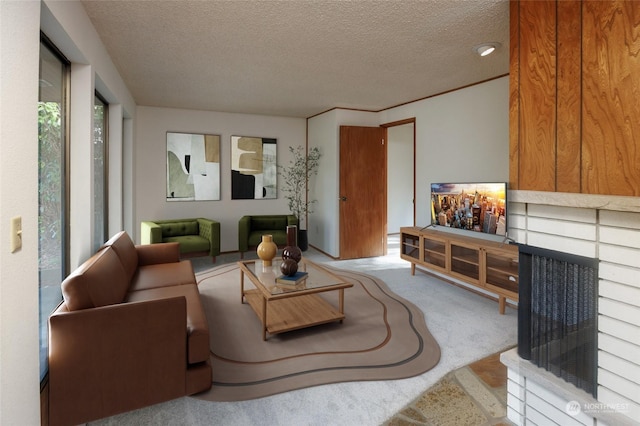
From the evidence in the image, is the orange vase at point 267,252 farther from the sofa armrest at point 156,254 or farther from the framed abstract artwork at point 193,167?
the framed abstract artwork at point 193,167

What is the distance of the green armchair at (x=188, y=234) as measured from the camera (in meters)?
4.83

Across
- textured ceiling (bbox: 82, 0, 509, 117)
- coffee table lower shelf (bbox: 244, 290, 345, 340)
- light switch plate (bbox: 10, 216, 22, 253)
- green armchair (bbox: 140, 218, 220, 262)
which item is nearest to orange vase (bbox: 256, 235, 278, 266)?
coffee table lower shelf (bbox: 244, 290, 345, 340)

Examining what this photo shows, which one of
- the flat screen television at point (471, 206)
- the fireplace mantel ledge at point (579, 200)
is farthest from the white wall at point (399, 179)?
the fireplace mantel ledge at point (579, 200)

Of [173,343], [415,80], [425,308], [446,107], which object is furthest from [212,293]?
[446,107]

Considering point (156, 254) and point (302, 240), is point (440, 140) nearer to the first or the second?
point (302, 240)

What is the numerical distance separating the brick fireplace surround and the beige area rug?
0.79 meters

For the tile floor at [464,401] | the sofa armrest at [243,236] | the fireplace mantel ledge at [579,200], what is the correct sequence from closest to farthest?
the fireplace mantel ledge at [579,200] → the tile floor at [464,401] → the sofa armrest at [243,236]

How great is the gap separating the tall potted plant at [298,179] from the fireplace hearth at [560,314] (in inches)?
192

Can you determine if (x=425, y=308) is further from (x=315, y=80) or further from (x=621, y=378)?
(x=315, y=80)

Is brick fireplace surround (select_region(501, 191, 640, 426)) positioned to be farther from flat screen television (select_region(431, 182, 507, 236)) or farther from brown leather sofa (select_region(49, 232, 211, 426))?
brown leather sofa (select_region(49, 232, 211, 426))

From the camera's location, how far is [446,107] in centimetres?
452

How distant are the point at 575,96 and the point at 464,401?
70.4 inches

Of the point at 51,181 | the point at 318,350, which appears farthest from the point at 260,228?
the point at 51,181

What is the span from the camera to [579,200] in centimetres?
161
